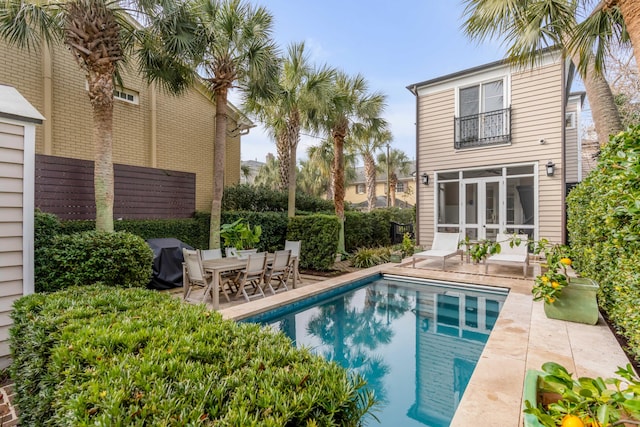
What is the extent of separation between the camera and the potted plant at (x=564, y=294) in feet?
14.1

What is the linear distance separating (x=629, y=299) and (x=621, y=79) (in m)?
12.4

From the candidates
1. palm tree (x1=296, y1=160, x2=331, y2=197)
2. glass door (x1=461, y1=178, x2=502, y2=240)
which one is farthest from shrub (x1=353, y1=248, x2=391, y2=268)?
palm tree (x1=296, y1=160, x2=331, y2=197)

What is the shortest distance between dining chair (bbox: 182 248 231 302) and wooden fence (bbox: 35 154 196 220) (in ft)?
10.7

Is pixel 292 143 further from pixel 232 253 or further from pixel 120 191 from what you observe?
pixel 120 191

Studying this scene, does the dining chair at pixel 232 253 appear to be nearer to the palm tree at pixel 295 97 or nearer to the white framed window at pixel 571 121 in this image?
the palm tree at pixel 295 97

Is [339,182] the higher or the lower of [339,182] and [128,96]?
the lower

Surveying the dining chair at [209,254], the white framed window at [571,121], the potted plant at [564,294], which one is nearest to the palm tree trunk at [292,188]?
the dining chair at [209,254]

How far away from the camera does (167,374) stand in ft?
5.06

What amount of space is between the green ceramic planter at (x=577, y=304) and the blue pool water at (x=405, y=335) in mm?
996

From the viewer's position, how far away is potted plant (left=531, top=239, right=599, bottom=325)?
14.1 ft

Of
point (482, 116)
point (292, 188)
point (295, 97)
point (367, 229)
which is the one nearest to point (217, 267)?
point (292, 188)

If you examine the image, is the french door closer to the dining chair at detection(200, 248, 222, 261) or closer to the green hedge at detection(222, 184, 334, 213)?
the green hedge at detection(222, 184, 334, 213)

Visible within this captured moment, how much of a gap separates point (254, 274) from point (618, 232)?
551 centimetres

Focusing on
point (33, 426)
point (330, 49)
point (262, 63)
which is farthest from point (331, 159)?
point (33, 426)
